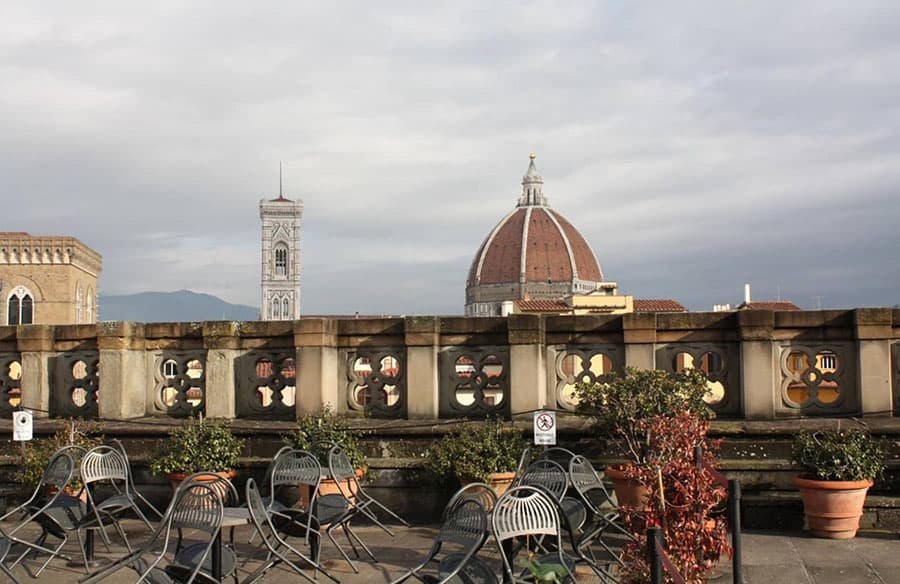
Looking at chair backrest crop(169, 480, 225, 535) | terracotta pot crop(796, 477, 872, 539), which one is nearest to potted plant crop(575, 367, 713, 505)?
terracotta pot crop(796, 477, 872, 539)

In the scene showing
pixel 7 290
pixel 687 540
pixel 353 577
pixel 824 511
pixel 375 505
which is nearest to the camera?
pixel 687 540

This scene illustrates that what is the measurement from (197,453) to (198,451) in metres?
0.03

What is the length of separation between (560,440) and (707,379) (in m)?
1.60

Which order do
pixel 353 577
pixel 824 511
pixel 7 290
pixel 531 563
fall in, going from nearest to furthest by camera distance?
pixel 531 563 < pixel 353 577 < pixel 824 511 < pixel 7 290

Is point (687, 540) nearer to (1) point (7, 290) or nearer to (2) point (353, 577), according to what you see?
(2) point (353, 577)

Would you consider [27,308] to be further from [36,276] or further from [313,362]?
[313,362]

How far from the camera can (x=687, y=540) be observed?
6.34m

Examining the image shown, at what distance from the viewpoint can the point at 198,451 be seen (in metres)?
10.0

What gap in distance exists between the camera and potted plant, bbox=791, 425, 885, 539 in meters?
8.73

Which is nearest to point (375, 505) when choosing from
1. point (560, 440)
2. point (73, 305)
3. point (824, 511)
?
point (560, 440)

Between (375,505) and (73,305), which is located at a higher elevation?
(73,305)

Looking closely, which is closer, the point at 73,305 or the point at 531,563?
the point at 531,563

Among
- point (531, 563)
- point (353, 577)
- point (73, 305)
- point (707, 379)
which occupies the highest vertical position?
point (73, 305)

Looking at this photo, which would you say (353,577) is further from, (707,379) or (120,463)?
(707,379)
